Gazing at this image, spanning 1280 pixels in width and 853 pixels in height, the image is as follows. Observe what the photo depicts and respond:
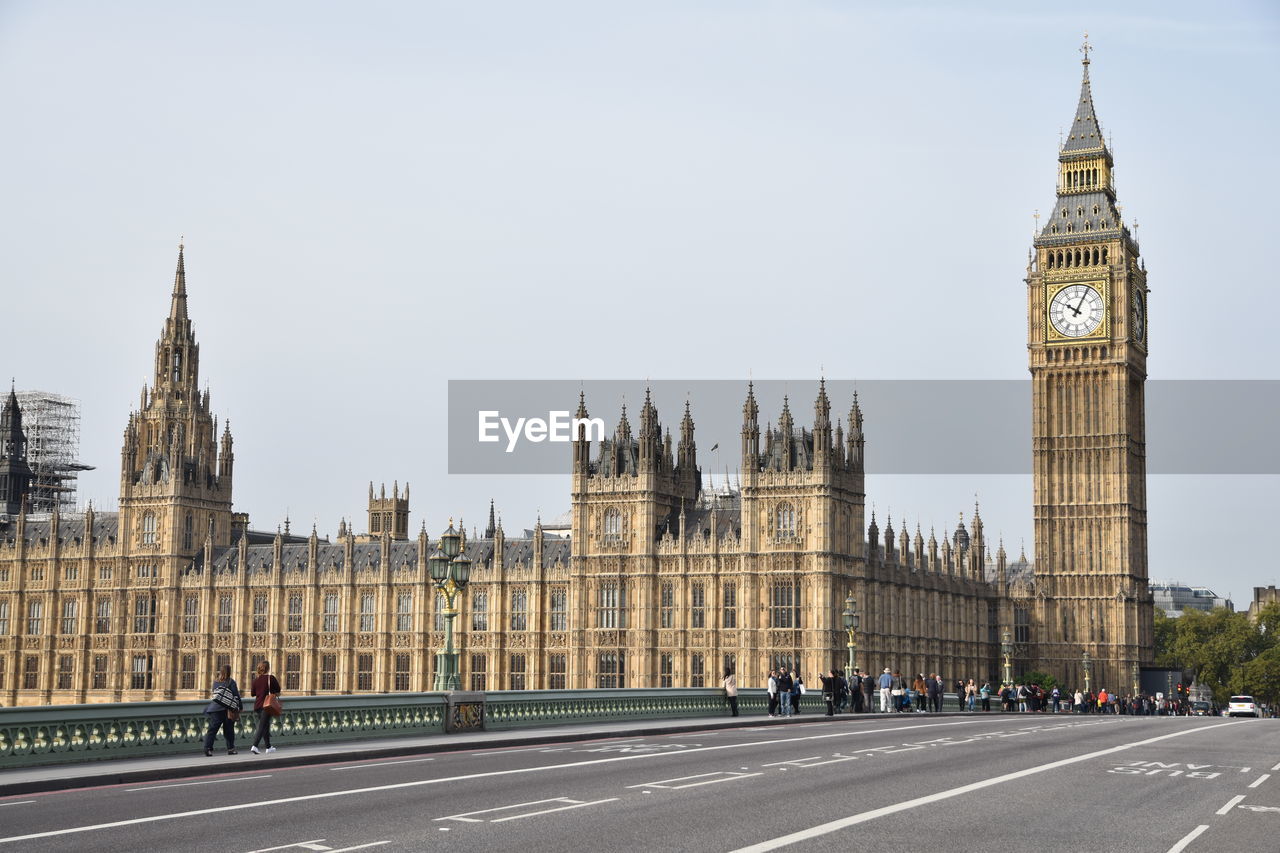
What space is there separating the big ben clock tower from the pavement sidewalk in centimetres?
8143

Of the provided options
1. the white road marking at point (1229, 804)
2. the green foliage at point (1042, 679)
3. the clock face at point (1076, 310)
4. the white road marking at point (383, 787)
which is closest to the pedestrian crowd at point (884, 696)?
the white road marking at point (383, 787)

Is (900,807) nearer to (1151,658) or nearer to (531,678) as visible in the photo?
(531,678)

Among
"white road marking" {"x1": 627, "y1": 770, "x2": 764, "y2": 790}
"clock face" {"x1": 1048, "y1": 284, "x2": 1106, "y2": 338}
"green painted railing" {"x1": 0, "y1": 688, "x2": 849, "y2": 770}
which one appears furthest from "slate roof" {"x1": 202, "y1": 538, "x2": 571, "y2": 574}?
"white road marking" {"x1": 627, "y1": 770, "x2": 764, "y2": 790}

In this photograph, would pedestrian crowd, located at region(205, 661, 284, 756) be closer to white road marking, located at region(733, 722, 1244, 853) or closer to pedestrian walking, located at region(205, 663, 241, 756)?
pedestrian walking, located at region(205, 663, 241, 756)

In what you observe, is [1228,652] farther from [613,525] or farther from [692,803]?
[692,803]

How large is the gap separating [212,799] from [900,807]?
9.79 meters

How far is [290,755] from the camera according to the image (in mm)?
31484

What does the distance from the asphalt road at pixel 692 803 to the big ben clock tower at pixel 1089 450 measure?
8993 cm

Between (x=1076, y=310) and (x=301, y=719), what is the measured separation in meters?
102

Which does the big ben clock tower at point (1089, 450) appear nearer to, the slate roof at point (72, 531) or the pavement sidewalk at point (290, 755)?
the slate roof at point (72, 531)

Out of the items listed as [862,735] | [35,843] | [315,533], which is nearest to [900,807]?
[35,843]

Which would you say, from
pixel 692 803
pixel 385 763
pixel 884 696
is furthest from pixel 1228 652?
pixel 692 803

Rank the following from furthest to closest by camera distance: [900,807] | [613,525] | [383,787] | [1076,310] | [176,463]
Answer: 1. [1076,310]
2. [176,463]
3. [613,525]
4. [383,787]
5. [900,807]

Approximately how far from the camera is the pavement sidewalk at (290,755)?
26375mm
